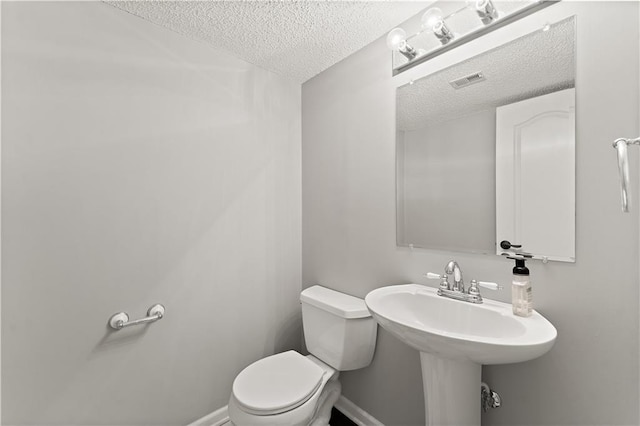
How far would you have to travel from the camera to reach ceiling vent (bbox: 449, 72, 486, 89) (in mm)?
1122

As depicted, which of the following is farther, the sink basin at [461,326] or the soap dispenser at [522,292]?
the soap dispenser at [522,292]

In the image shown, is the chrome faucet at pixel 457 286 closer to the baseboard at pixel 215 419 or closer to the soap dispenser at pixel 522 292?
the soap dispenser at pixel 522 292

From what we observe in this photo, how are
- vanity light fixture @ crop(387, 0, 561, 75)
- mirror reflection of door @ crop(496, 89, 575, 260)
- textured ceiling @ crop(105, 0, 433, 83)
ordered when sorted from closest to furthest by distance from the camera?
mirror reflection of door @ crop(496, 89, 575, 260)
vanity light fixture @ crop(387, 0, 561, 75)
textured ceiling @ crop(105, 0, 433, 83)

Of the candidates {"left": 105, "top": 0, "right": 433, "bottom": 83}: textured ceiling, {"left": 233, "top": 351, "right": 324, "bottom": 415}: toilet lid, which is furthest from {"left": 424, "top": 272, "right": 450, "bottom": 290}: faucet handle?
{"left": 105, "top": 0, "right": 433, "bottom": 83}: textured ceiling

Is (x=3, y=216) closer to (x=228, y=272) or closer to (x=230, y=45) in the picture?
(x=228, y=272)

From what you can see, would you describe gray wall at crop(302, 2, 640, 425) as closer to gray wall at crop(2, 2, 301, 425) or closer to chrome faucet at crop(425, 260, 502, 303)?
chrome faucet at crop(425, 260, 502, 303)

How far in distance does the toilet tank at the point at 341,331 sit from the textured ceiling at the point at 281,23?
1.44 m

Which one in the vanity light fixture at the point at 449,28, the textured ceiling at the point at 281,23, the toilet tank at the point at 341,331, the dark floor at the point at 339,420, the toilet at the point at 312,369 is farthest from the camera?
the dark floor at the point at 339,420

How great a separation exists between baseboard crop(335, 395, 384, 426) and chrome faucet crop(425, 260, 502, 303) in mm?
887

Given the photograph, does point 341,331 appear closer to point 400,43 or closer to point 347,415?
point 347,415

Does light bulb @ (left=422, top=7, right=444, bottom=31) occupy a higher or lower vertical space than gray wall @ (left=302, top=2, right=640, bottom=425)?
higher

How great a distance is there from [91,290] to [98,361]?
32cm

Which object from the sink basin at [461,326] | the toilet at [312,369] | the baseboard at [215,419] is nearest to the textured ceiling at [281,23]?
the sink basin at [461,326]

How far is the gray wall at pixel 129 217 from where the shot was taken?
1043 millimetres
